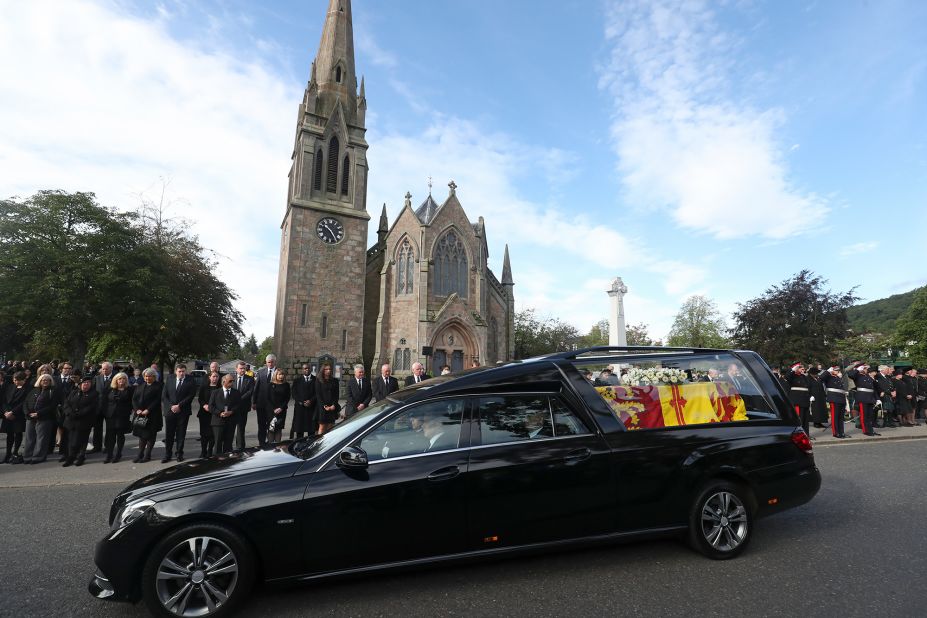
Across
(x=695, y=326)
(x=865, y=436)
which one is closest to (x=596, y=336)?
(x=695, y=326)

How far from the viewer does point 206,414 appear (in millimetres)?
8664

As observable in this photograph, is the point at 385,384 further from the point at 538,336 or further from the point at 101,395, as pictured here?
the point at 538,336

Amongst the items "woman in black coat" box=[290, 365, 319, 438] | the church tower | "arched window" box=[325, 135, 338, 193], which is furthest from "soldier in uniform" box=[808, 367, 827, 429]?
"arched window" box=[325, 135, 338, 193]

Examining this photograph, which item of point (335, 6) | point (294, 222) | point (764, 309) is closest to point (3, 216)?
point (294, 222)

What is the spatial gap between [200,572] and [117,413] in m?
7.40

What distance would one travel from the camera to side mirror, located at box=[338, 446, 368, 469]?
10.1 feet

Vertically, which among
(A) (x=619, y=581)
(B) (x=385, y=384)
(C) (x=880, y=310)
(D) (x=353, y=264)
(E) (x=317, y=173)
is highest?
(C) (x=880, y=310)

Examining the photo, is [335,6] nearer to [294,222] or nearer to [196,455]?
[294,222]

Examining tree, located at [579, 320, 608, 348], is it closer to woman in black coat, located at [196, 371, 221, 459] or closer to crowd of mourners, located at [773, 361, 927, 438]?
crowd of mourners, located at [773, 361, 927, 438]

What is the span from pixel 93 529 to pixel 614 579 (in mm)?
5030

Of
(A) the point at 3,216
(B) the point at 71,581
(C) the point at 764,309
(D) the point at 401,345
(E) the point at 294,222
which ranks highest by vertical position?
(E) the point at 294,222

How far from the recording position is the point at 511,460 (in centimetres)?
335

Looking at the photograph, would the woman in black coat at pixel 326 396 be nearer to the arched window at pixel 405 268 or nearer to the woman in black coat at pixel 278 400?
the woman in black coat at pixel 278 400

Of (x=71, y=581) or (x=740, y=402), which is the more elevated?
(x=740, y=402)
